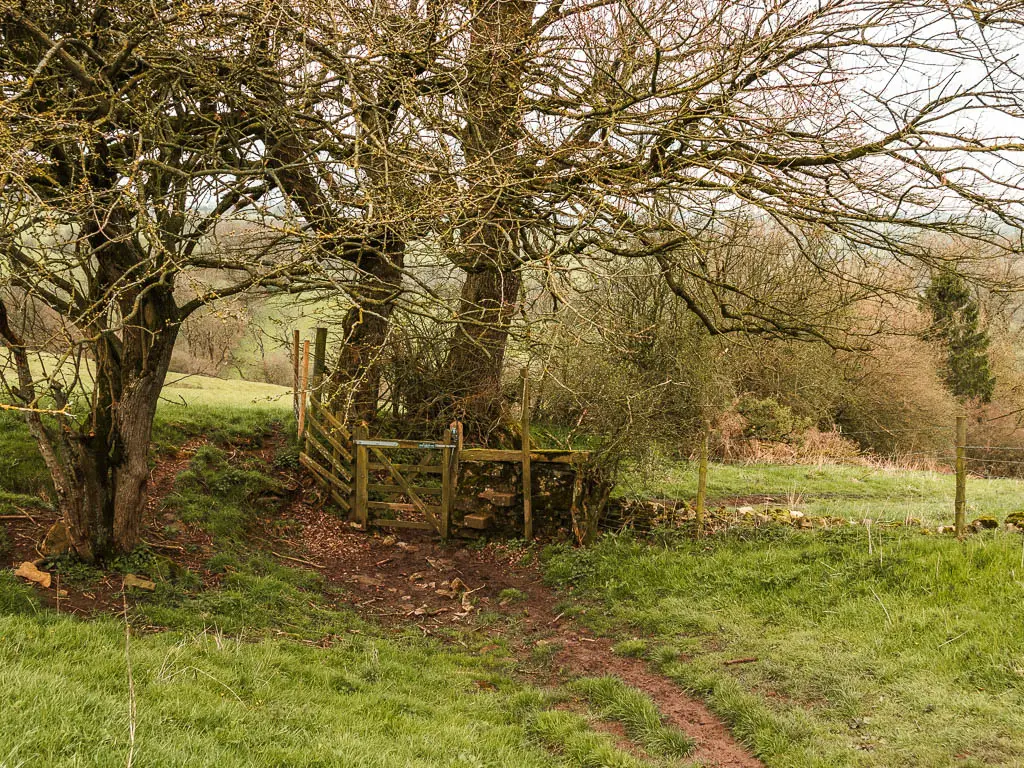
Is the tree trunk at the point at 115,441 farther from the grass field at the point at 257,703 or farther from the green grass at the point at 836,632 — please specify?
the green grass at the point at 836,632

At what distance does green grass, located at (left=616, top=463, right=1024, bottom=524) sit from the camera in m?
11.0

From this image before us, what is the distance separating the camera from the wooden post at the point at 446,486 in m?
10.9

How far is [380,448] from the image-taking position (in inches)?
452

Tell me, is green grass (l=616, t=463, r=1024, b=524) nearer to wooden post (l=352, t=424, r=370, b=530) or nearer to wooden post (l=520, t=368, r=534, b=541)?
wooden post (l=520, t=368, r=534, b=541)

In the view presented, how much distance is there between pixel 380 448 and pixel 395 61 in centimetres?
606

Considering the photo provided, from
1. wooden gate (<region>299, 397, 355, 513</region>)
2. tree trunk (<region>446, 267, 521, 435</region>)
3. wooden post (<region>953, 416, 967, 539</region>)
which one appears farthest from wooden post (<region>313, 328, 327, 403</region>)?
wooden post (<region>953, 416, 967, 539</region>)

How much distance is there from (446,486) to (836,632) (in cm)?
574

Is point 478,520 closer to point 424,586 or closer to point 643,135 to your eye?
point 424,586

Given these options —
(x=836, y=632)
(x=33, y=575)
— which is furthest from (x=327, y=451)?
(x=836, y=632)

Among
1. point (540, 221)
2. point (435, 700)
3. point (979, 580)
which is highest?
point (540, 221)

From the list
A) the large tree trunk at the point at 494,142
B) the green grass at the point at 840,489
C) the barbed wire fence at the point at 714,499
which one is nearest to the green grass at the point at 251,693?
the large tree trunk at the point at 494,142

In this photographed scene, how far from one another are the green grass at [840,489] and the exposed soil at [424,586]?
2.53 metres

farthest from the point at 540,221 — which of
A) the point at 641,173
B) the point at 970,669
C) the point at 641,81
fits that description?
the point at 970,669

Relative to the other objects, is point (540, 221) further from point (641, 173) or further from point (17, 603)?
point (17, 603)
